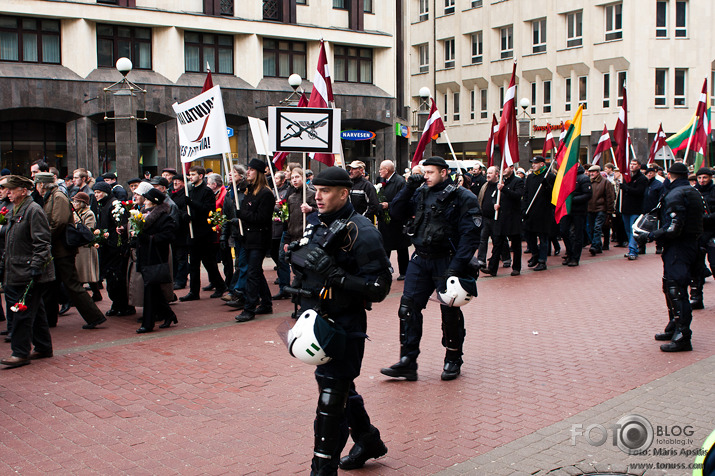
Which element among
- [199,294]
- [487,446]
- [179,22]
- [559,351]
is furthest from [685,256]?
[179,22]

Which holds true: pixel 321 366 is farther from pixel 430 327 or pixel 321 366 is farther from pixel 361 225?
pixel 430 327

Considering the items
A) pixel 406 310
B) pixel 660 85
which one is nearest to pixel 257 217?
pixel 406 310

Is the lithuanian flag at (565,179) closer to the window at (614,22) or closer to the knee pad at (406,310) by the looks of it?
the knee pad at (406,310)

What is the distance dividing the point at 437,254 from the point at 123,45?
26.8 m

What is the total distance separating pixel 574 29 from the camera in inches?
1847

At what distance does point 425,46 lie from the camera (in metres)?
57.0

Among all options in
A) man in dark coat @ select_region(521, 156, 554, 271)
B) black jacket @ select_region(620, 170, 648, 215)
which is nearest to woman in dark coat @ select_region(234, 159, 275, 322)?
man in dark coat @ select_region(521, 156, 554, 271)

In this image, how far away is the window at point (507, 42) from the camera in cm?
5097

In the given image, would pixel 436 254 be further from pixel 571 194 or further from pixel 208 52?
pixel 208 52

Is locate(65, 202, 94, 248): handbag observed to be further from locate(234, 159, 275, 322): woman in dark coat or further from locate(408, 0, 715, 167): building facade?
locate(408, 0, 715, 167): building facade

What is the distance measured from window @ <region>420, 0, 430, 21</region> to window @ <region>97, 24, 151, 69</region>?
29.9 meters

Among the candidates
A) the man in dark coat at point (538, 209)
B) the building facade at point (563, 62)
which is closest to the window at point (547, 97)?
the building facade at point (563, 62)

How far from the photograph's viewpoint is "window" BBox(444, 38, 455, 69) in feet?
182

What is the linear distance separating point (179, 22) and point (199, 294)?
21.8m
